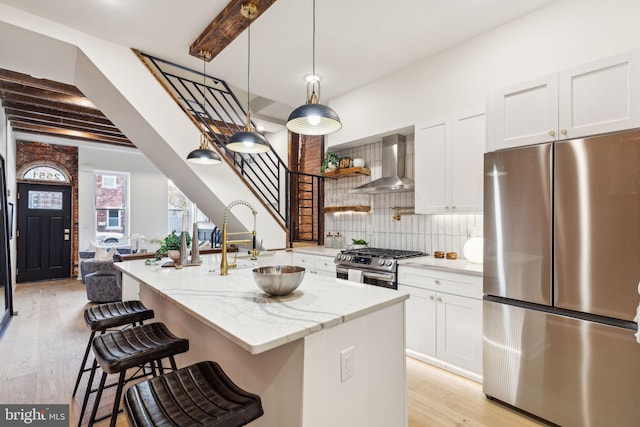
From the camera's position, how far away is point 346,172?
4.15m

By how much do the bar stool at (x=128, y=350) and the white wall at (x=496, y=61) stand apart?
2968mm

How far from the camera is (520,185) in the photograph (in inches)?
85.8

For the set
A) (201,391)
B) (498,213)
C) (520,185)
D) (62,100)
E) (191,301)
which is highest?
(62,100)

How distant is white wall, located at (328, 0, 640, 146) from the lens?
7.20 feet

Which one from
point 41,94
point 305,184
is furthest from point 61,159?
point 305,184

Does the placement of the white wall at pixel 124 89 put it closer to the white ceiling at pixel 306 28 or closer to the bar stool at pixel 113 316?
the white ceiling at pixel 306 28

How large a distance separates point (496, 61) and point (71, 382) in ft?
14.9

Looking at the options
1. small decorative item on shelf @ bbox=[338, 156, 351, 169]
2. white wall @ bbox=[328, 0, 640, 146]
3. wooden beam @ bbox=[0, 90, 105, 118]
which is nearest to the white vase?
small decorative item on shelf @ bbox=[338, 156, 351, 169]

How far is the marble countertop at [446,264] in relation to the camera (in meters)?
2.57

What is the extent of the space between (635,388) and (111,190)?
9227 millimetres

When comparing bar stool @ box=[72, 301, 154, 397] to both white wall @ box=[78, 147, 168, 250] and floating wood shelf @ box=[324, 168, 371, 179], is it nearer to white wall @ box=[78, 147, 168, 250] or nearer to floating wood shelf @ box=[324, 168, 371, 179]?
floating wood shelf @ box=[324, 168, 371, 179]

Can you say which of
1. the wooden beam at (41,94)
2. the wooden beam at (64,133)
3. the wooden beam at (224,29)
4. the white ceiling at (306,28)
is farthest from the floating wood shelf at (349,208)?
the wooden beam at (64,133)

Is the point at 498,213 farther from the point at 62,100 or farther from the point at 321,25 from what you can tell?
the point at 62,100

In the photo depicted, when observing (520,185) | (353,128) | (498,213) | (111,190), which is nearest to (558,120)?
(520,185)
